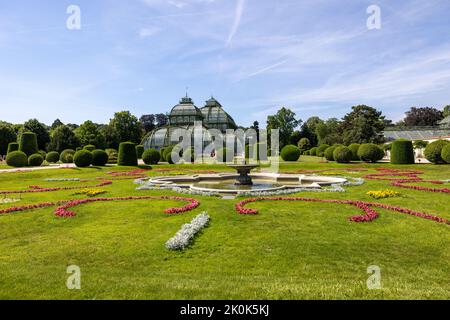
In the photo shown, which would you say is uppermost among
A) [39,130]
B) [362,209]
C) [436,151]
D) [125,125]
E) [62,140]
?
[125,125]

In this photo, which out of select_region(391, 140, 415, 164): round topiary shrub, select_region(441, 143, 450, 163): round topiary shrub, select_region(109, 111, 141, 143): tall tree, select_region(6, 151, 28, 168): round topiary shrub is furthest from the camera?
select_region(109, 111, 141, 143): tall tree

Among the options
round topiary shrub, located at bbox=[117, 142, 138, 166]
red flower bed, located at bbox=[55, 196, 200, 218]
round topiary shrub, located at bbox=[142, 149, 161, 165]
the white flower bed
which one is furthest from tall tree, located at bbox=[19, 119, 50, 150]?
the white flower bed

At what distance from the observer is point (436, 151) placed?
23.6 meters

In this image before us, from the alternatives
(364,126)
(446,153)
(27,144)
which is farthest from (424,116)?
(27,144)

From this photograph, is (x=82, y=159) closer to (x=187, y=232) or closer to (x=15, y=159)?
(x=15, y=159)

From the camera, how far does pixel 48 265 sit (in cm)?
491

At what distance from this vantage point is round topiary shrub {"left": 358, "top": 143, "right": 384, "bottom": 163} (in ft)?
90.0

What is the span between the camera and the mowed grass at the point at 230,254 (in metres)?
3.76

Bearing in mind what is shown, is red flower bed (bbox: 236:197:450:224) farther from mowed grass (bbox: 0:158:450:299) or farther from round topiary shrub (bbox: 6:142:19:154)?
round topiary shrub (bbox: 6:142:19:154)

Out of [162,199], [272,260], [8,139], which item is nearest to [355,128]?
[162,199]

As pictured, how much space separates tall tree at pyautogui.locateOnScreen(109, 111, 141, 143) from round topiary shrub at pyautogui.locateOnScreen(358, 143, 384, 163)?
46.9 metres

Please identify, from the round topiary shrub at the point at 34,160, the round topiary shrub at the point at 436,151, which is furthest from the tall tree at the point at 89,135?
the round topiary shrub at the point at 436,151

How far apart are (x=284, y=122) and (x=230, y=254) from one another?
48.5m
